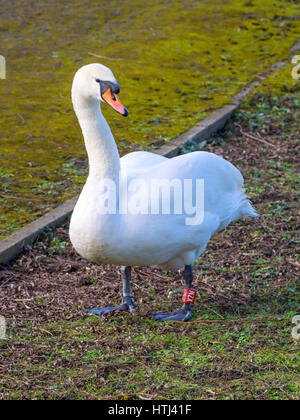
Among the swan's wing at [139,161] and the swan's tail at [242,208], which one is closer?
the swan's wing at [139,161]

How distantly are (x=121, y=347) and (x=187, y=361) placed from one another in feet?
1.41

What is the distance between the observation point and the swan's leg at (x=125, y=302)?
471 cm

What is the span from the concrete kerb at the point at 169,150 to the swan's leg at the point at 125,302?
37.7 inches

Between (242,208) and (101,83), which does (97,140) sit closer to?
(101,83)

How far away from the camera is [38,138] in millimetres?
7316

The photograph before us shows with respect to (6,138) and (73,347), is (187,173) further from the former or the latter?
(6,138)

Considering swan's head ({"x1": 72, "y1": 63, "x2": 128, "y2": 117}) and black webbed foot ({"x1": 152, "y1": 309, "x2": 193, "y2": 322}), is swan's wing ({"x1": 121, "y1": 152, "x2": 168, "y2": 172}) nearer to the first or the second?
swan's head ({"x1": 72, "y1": 63, "x2": 128, "y2": 117})

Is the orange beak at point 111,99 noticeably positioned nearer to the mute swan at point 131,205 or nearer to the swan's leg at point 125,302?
the mute swan at point 131,205

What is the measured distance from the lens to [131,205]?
421 cm

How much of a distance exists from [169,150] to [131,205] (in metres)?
2.89

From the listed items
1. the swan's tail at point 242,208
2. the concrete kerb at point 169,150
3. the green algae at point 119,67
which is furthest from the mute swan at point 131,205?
the green algae at point 119,67

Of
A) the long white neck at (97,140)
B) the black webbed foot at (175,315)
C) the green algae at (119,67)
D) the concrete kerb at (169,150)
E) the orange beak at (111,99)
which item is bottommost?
the black webbed foot at (175,315)

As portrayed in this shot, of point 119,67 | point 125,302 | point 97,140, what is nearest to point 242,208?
point 125,302

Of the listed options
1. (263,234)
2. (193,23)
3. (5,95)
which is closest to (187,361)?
(263,234)
